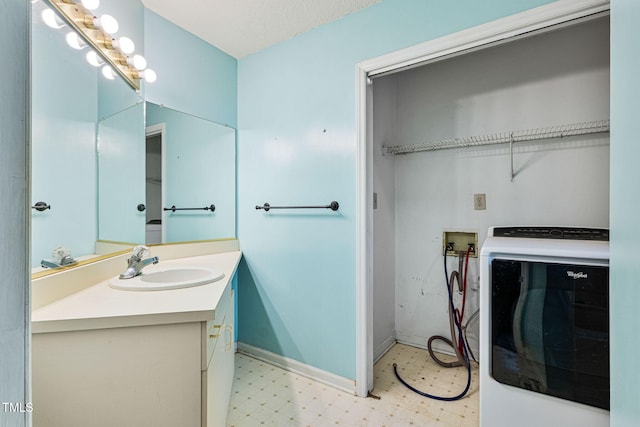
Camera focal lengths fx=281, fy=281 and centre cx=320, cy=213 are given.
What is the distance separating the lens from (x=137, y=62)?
1568 mm

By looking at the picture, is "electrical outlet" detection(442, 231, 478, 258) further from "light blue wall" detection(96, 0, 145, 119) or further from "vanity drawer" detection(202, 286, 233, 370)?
"light blue wall" detection(96, 0, 145, 119)

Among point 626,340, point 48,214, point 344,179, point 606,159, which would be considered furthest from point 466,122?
point 48,214

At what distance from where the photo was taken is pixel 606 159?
166cm

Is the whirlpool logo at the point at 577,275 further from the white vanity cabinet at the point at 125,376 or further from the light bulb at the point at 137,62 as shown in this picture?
the light bulb at the point at 137,62

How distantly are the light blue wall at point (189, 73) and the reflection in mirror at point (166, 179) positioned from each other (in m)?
0.08

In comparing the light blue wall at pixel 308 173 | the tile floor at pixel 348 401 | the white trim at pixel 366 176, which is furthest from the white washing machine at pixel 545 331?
the light blue wall at pixel 308 173

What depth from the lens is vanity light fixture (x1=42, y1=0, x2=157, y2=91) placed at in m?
1.11

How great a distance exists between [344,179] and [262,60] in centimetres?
116

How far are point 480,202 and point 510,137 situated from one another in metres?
0.47

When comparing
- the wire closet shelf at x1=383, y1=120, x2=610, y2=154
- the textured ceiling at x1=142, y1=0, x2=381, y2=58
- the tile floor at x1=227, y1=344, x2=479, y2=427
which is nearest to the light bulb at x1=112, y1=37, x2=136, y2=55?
the textured ceiling at x1=142, y1=0, x2=381, y2=58

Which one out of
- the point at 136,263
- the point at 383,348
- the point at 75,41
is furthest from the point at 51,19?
the point at 383,348

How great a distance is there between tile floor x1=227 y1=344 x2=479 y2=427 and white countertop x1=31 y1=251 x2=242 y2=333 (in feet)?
2.81

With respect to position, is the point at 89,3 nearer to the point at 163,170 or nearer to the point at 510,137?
the point at 163,170

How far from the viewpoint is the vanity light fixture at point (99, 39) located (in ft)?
3.64
